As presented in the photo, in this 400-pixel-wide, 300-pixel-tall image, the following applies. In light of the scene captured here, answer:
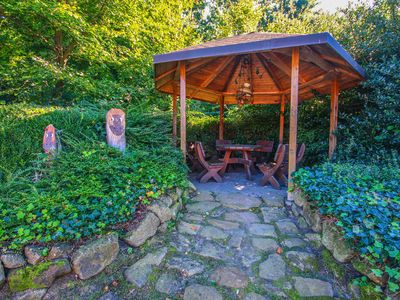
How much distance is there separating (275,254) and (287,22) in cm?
1011

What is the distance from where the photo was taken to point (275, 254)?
2.18m

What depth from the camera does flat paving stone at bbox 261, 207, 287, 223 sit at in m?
2.84

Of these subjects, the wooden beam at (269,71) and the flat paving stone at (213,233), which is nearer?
the flat paving stone at (213,233)

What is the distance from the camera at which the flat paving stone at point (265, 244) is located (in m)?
2.26

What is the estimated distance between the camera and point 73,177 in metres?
2.35

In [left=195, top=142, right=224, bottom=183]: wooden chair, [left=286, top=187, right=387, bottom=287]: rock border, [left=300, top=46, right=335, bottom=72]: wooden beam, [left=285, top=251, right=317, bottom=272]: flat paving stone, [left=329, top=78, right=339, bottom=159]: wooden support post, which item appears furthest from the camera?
[left=195, top=142, right=224, bottom=183]: wooden chair

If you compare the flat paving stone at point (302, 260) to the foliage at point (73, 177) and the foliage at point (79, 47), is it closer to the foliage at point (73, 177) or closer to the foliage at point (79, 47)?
the foliage at point (73, 177)

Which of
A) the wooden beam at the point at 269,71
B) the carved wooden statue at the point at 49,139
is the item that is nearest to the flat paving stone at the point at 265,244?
the carved wooden statue at the point at 49,139

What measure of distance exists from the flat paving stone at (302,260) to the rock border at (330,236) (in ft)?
0.64

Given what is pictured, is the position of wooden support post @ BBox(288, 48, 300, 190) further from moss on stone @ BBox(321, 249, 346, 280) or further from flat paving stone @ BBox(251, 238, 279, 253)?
moss on stone @ BBox(321, 249, 346, 280)

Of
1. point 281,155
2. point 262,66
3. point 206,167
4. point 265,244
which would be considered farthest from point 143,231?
point 262,66

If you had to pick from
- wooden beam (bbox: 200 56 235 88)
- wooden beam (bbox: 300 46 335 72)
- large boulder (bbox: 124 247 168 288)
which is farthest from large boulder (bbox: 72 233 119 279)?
wooden beam (bbox: 200 56 235 88)

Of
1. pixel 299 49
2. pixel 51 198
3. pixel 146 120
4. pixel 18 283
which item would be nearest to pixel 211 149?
pixel 146 120

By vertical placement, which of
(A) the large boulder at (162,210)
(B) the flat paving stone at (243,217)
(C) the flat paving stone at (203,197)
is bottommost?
(B) the flat paving stone at (243,217)
